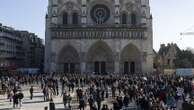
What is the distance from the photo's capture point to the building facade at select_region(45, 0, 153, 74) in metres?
75.9

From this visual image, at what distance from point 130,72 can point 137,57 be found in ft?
9.20

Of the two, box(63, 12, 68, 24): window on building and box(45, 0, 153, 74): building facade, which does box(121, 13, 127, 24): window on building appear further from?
box(63, 12, 68, 24): window on building

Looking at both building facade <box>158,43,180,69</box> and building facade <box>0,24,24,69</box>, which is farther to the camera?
building facade <box>158,43,180,69</box>

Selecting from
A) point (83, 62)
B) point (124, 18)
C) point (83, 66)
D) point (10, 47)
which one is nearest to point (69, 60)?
point (83, 62)

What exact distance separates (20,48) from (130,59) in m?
44.1

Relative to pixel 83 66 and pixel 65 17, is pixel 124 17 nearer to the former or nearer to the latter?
pixel 65 17

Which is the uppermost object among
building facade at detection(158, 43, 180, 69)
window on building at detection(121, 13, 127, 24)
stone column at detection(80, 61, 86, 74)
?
window on building at detection(121, 13, 127, 24)

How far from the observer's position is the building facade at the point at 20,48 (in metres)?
99.7

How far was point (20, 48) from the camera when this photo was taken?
371 ft

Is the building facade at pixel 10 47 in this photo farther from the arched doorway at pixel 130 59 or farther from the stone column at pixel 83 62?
the arched doorway at pixel 130 59

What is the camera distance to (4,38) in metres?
99.7

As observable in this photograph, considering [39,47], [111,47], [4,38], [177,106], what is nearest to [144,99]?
[177,106]

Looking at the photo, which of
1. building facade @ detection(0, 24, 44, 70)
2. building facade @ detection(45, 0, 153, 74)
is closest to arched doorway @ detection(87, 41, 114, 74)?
building facade @ detection(45, 0, 153, 74)

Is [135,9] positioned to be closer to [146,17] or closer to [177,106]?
[146,17]
